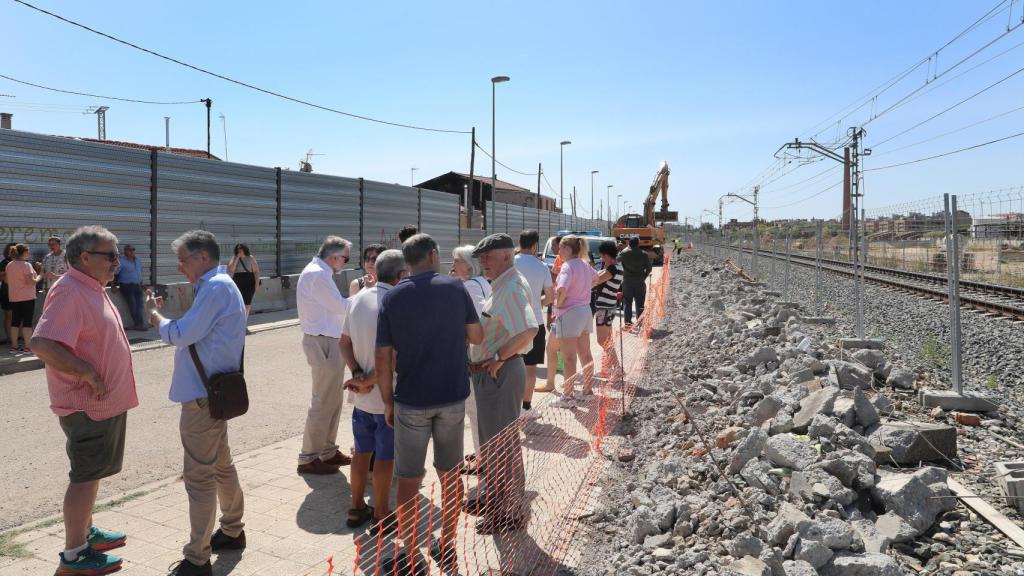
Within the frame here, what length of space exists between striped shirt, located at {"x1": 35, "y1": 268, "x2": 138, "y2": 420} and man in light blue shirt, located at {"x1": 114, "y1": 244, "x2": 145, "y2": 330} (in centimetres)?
929

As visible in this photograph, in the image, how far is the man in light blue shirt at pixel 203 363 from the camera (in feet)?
12.0

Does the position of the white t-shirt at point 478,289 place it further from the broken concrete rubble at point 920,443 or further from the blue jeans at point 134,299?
the blue jeans at point 134,299

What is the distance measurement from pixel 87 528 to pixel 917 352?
9282mm

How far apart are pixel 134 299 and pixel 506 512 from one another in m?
10.2

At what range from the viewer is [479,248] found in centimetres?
452

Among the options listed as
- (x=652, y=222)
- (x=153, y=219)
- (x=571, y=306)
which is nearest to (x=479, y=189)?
(x=652, y=222)

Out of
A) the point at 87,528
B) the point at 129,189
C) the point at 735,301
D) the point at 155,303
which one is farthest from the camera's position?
the point at 735,301

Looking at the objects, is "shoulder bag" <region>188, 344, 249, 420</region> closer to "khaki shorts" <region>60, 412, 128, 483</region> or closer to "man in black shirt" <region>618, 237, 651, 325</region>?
"khaki shorts" <region>60, 412, 128, 483</region>

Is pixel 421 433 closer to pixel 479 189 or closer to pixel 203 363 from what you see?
pixel 203 363

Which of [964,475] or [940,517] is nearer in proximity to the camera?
[940,517]

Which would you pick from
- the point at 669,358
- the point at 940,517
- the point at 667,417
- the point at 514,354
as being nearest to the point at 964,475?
the point at 940,517

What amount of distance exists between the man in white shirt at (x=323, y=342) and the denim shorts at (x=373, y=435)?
2.54 ft

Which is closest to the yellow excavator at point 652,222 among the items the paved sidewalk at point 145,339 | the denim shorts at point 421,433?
the paved sidewalk at point 145,339

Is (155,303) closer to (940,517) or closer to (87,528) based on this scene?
(87,528)
